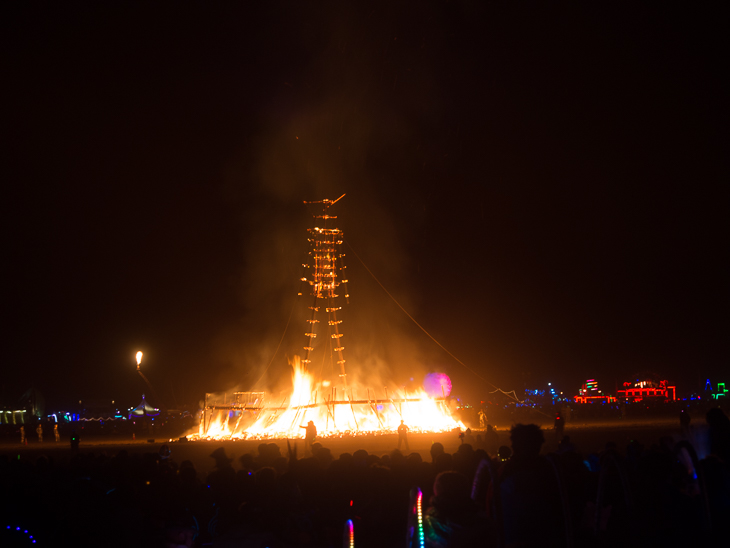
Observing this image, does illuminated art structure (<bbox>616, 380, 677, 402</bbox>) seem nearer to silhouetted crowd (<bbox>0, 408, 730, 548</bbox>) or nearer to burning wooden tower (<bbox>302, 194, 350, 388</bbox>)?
burning wooden tower (<bbox>302, 194, 350, 388</bbox>)

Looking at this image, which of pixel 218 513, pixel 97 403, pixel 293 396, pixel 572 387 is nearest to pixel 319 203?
pixel 293 396

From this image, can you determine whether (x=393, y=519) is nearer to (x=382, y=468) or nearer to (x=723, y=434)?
(x=382, y=468)

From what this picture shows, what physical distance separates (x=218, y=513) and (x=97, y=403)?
72916 mm

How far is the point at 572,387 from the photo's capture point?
101 meters

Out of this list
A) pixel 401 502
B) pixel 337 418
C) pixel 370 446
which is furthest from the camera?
pixel 337 418

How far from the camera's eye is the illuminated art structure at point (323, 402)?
118 ft

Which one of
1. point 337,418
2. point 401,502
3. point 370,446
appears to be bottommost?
point 370,446

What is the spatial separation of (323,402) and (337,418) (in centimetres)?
128

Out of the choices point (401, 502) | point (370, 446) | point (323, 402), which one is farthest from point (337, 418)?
point (401, 502)

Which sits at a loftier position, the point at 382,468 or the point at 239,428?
the point at 382,468

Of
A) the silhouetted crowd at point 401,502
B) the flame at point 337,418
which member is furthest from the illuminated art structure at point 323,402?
the silhouetted crowd at point 401,502

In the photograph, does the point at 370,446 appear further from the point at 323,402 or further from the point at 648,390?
the point at 648,390

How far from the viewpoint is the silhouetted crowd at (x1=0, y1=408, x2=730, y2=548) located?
447 centimetres

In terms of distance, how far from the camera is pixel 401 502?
6602 mm
